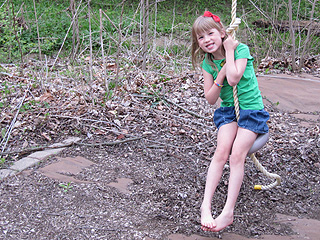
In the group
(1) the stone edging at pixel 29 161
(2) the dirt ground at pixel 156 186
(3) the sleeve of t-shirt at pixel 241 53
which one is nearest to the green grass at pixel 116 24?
(2) the dirt ground at pixel 156 186

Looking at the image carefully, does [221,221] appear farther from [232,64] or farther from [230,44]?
[230,44]

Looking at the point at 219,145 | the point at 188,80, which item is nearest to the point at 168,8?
the point at 188,80

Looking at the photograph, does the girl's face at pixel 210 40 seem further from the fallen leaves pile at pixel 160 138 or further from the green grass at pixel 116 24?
the green grass at pixel 116 24

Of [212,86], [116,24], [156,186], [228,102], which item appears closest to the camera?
[212,86]

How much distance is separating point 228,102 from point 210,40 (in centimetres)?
48

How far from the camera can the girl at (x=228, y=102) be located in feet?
7.68

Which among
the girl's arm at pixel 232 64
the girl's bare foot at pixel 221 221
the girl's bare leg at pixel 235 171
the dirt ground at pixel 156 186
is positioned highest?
the girl's arm at pixel 232 64

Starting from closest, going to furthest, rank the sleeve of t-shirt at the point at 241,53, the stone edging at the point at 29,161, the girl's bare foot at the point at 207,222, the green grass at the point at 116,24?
the girl's bare foot at the point at 207,222 → the sleeve of t-shirt at the point at 241,53 → the stone edging at the point at 29,161 → the green grass at the point at 116,24

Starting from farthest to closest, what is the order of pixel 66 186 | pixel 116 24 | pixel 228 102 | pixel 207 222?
1. pixel 116 24
2. pixel 66 186
3. pixel 228 102
4. pixel 207 222

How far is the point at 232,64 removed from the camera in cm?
233

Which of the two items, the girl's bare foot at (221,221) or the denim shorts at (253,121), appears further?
the denim shorts at (253,121)

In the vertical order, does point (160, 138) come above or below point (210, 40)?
below

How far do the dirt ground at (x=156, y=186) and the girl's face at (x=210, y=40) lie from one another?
116cm

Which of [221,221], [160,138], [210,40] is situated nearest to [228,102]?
[210,40]
